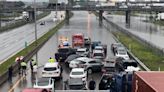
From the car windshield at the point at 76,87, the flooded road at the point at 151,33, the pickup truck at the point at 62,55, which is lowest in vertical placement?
the flooded road at the point at 151,33

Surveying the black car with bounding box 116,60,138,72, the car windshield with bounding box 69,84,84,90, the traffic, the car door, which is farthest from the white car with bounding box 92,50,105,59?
the car windshield with bounding box 69,84,84,90

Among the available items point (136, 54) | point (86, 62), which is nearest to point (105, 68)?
point (86, 62)

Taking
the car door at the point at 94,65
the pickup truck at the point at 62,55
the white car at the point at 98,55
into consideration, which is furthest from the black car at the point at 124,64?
the pickup truck at the point at 62,55

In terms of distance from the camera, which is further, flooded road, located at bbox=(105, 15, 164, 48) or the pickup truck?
flooded road, located at bbox=(105, 15, 164, 48)

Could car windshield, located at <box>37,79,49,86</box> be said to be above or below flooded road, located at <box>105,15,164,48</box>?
above

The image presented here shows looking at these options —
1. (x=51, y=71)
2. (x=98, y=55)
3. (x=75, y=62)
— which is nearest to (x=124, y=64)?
(x=75, y=62)

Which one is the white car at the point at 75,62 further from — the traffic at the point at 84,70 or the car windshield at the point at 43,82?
the car windshield at the point at 43,82

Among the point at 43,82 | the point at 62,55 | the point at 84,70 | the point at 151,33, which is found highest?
the point at 43,82

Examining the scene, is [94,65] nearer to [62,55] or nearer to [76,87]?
[62,55]

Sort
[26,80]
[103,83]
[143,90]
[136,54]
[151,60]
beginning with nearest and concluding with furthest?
[143,90] < [103,83] < [26,80] < [151,60] < [136,54]

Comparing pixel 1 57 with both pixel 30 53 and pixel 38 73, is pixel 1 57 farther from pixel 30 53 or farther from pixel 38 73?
pixel 38 73

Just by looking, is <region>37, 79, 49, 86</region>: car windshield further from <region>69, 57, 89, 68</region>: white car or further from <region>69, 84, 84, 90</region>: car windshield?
<region>69, 57, 89, 68</region>: white car

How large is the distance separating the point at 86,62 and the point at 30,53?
13442 millimetres

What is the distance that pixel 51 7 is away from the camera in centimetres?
13562
